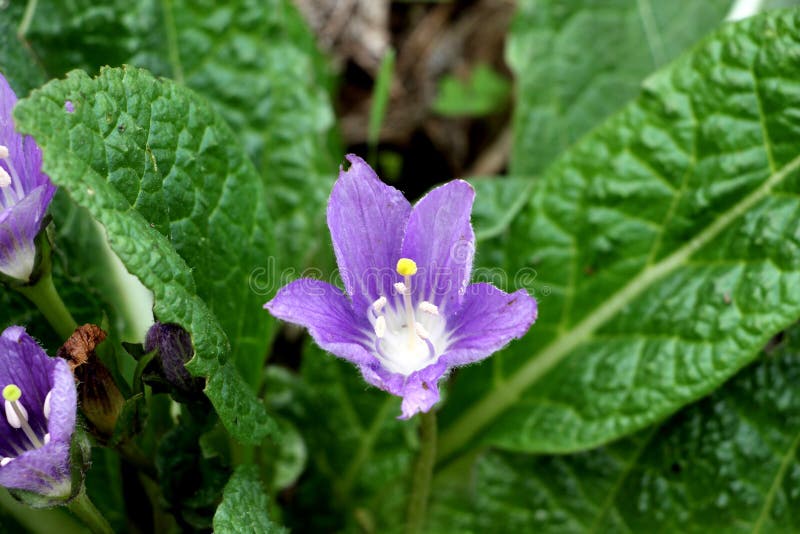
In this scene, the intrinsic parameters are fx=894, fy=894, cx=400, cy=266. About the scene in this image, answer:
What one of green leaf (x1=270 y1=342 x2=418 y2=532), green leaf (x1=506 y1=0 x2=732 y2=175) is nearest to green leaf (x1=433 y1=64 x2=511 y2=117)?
green leaf (x1=506 y1=0 x2=732 y2=175)

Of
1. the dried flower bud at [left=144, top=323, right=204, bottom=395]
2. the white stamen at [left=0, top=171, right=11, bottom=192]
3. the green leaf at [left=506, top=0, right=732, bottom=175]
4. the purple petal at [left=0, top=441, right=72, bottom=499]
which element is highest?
the green leaf at [left=506, top=0, right=732, bottom=175]

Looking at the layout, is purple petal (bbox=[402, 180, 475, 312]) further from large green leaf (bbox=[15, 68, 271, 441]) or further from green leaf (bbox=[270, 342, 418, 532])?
green leaf (bbox=[270, 342, 418, 532])

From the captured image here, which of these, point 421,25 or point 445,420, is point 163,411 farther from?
point 421,25

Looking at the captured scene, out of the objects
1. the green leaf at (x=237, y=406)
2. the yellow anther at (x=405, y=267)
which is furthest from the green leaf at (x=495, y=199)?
the green leaf at (x=237, y=406)

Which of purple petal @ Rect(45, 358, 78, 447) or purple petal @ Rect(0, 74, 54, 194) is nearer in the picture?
purple petal @ Rect(45, 358, 78, 447)

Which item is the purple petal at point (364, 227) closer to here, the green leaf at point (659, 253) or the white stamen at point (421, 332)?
the white stamen at point (421, 332)

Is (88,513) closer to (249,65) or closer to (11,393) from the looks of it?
(11,393)
